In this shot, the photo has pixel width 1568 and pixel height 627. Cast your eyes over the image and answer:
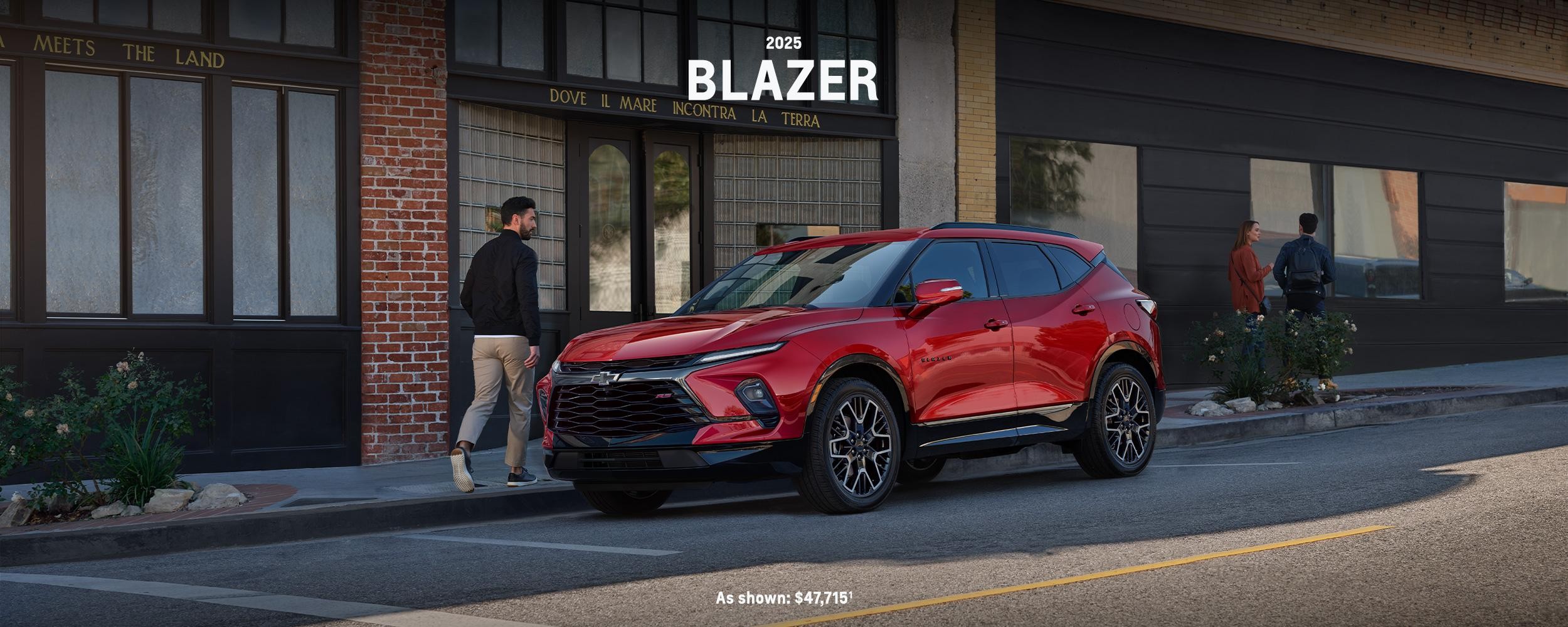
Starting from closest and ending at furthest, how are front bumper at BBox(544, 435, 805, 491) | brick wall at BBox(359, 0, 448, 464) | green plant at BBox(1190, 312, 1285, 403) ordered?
front bumper at BBox(544, 435, 805, 491) < brick wall at BBox(359, 0, 448, 464) < green plant at BBox(1190, 312, 1285, 403)

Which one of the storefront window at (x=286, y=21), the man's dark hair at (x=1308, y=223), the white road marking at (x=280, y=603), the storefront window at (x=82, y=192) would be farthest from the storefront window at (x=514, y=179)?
the man's dark hair at (x=1308, y=223)

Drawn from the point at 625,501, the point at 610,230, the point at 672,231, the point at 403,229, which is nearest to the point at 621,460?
the point at 625,501

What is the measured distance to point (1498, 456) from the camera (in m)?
9.96

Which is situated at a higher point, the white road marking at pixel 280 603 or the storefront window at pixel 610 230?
the storefront window at pixel 610 230

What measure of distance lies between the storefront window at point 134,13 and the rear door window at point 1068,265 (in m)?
6.77

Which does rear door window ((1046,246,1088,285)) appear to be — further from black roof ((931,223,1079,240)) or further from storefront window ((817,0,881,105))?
storefront window ((817,0,881,105))

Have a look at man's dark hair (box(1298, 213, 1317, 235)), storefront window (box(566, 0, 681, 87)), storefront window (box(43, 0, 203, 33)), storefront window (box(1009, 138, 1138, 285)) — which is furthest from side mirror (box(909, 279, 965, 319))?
man's dark hair (box(1298, 213, 1317, 235))

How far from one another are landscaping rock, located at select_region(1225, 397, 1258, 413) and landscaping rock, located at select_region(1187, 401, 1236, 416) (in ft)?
0.15

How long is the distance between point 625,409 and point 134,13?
593 cm

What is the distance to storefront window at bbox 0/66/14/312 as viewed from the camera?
11461 millimetres

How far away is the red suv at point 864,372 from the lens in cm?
834

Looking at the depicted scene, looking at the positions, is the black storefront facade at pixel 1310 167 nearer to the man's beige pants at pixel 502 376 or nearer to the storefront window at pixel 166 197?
the man's beige pants at pixel 502 376

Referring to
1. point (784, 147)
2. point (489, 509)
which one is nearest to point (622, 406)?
point (489, 509)

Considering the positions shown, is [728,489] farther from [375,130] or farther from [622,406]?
[375,130]
